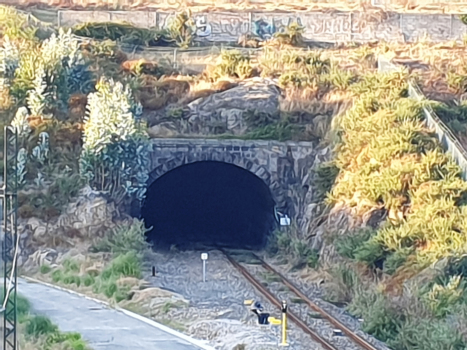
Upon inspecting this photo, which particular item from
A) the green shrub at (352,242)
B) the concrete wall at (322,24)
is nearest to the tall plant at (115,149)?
the green shrub at (352,242)

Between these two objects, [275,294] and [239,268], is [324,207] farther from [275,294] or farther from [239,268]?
[275,294]

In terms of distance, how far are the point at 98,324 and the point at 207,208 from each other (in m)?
14.3

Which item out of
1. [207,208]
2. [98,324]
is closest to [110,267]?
[98,324]

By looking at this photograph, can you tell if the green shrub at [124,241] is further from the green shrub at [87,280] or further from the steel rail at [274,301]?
the steel rail at [274,301]

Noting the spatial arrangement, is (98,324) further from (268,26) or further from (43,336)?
(268,26)

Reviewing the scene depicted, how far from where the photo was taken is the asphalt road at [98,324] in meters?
17.7

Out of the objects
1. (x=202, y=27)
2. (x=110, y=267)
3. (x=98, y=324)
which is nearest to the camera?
(x=98, y=324)

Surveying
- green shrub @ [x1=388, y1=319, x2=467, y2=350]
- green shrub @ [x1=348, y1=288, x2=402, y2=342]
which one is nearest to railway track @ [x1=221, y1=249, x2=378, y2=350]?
green shrub @ [x1=348, y1=288, x2=402, y2=342]

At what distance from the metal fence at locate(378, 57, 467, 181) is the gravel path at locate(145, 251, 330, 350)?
5.83 m

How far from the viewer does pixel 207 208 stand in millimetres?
33312

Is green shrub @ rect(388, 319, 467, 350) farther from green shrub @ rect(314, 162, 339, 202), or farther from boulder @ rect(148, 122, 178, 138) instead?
boulder @ rect(148, 122, 178, 138)

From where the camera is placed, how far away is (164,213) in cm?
3262

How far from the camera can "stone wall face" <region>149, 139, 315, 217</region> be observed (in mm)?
28484

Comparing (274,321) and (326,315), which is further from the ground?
(274,321)
